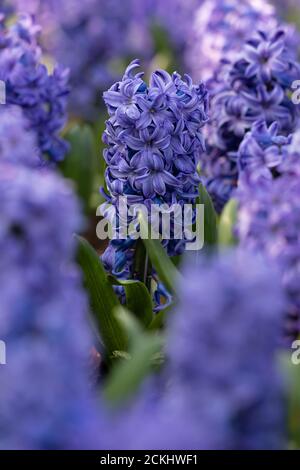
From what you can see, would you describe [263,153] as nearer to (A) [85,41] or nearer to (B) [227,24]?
(B) [227,24]

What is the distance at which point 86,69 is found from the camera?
469cm

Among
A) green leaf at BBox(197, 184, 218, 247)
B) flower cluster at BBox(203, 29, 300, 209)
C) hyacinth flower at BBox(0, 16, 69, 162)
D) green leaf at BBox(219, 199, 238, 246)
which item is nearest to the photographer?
green leaf at BBox(219, 199, 238, 246)

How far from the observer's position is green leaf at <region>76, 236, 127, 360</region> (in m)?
1.98

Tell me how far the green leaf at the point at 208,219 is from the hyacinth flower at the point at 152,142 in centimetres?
3

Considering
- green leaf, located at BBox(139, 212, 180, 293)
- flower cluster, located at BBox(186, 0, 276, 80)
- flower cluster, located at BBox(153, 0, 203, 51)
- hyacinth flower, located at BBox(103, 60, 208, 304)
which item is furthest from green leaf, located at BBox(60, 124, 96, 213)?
flower cluster, located at BBox(153, 0, 203, 51)

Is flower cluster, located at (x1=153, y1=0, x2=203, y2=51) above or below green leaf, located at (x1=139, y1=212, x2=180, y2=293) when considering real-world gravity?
above

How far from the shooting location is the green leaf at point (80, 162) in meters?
2.99

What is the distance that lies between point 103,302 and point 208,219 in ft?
1.10

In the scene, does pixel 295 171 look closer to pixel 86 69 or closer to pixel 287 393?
pixel 287 393

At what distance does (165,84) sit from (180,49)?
3634mm

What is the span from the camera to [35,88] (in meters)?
2.59

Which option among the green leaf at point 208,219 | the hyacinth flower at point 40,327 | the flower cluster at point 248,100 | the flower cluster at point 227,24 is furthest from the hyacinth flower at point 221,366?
the flower cluster at point 227,24

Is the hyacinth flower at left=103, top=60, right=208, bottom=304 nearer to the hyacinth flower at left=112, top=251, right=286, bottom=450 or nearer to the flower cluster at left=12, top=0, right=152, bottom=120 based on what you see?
the hyacinth flower at left=112, top=251, right=286, bottom=450

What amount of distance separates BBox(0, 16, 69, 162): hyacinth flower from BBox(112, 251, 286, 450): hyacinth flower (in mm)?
1511
